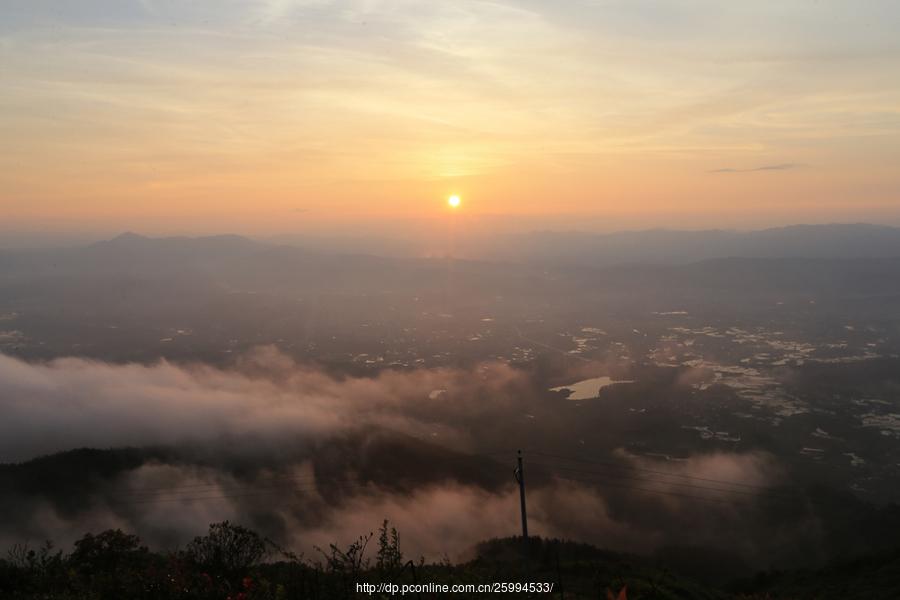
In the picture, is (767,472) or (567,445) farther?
(567,445)

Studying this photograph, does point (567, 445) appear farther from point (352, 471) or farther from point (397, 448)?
point (352, 471)

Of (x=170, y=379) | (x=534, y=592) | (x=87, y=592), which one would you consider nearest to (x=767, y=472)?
(x=534, y=592)

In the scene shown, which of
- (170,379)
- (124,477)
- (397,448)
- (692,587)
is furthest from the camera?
(170,379)

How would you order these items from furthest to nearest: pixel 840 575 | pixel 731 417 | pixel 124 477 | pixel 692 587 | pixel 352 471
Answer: pixel 731 417 → pixel 352 471 → pixel 124 477 → pixel 840 575 → pixel 692 587

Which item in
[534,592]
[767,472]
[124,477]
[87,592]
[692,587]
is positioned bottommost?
[767,472]

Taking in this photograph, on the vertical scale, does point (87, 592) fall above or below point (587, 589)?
above

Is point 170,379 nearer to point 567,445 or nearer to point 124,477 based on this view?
point 124,477
